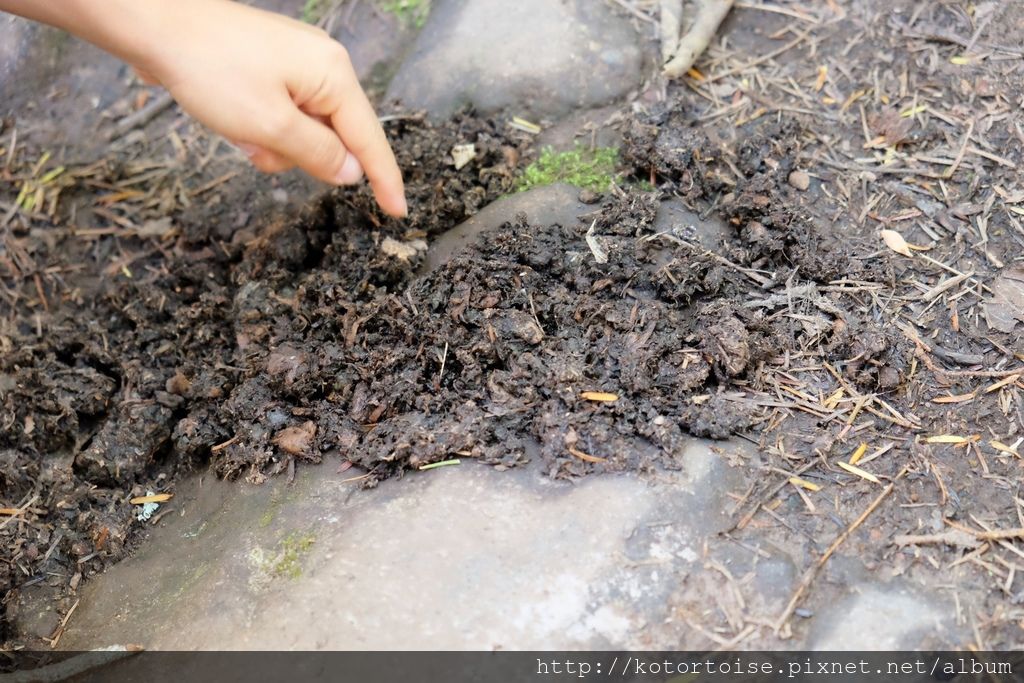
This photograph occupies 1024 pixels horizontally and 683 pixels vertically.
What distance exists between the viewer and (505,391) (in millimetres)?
2461

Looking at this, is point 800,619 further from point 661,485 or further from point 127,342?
point 127,342

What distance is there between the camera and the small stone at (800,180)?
295 cm

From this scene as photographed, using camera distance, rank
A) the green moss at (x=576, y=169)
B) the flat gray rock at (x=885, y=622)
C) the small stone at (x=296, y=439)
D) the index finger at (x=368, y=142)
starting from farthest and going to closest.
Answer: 1. the green moss at (x=576, y=169)
2. the index finger at (x=368, y=142)
3. the small stone at (x=296, y=439)
4. the flat gray rock at (x=885, y=622)

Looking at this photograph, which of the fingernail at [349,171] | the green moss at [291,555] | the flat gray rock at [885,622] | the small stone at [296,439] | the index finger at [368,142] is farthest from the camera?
the fingernail at [349,171]

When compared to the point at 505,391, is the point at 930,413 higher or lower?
lower

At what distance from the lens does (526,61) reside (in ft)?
11.3

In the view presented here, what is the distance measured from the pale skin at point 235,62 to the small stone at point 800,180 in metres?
1.65

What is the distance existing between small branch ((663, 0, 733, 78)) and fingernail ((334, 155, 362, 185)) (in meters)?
1.48

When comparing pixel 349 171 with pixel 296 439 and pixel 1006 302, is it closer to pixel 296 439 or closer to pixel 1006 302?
pixel 296 439

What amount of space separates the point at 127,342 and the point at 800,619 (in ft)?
8.62

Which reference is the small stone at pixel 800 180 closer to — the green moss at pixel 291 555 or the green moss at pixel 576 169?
the green moss at pixel 576 169

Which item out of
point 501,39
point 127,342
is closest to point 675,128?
point 501,39

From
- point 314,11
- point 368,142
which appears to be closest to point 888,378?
point 368,142

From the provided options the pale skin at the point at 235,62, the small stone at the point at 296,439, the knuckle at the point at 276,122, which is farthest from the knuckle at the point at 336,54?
the small stone at the point at 296,439
